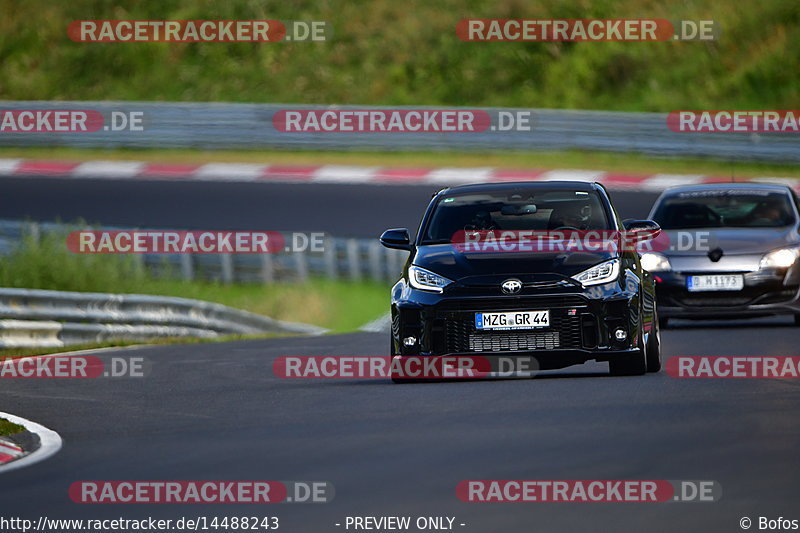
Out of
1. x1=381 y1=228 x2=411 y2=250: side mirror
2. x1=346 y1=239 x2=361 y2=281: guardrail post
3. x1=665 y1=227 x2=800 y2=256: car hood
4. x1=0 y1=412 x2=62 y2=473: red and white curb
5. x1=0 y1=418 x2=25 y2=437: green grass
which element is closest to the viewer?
x1=0 y1=412 x2=62 y2=473: red and white curb

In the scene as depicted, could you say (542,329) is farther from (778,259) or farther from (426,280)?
(778,259)

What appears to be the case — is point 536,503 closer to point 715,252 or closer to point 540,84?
point 715,252

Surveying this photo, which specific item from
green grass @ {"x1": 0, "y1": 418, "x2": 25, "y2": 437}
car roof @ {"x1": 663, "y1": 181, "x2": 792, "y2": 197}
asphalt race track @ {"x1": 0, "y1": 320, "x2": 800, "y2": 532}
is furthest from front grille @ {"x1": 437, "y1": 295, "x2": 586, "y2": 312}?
car roof @ {"x1": 663, "y1": 181, "x2": 792, "y2": 197}

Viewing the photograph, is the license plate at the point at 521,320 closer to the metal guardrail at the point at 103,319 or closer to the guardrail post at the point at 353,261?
the metal guardrail at the point at 103,319

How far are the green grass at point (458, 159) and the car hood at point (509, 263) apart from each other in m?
19.8

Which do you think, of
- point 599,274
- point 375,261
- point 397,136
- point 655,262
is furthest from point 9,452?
point 397,136

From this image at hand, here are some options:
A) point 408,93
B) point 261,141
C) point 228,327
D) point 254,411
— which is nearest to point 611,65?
point 408,93

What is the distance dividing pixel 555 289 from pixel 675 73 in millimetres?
27800

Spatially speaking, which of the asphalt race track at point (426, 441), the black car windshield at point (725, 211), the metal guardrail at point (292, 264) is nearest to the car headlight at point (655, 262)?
the black car windshield at point (725, 211)

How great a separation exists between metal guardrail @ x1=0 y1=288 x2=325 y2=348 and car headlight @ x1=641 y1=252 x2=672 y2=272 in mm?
6026

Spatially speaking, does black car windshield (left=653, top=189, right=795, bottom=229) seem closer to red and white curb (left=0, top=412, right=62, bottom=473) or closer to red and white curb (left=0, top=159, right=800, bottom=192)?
red and white curb (left=0, top=412, right=62, bottom=473)

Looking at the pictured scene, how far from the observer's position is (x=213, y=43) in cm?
4428

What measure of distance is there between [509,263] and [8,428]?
3.69m

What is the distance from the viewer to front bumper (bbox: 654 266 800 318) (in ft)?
57.2
